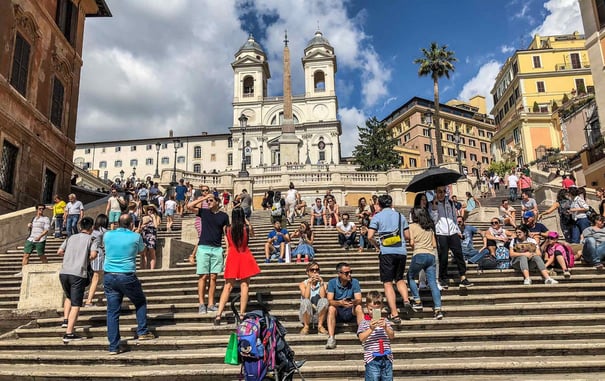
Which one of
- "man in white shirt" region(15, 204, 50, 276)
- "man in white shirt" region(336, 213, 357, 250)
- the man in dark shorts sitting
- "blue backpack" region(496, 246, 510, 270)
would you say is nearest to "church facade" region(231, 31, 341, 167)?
"man in white shirt" region(336, 213, 357, 250)

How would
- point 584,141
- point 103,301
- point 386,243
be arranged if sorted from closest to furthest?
point 386,243, point 103,301, point 584,141

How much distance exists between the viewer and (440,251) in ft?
26.7

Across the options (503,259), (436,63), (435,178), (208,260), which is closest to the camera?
(208,260)

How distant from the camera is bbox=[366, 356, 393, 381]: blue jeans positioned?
15.6 ft

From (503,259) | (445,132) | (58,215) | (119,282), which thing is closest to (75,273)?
(119,282)

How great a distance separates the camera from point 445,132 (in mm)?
84438

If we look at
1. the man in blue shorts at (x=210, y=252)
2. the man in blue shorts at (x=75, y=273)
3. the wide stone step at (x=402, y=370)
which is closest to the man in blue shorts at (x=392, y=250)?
the wide stone step at (x=402, y=370)

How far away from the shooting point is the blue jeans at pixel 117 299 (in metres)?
6.32

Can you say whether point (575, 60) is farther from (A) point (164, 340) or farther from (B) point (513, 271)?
(A) point (164, 340)

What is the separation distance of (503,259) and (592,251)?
1796mm

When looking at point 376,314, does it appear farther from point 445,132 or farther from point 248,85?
point 445,132

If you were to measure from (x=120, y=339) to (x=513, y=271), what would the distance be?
24.8 ft

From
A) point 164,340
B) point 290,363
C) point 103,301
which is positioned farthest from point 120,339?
point 290,363

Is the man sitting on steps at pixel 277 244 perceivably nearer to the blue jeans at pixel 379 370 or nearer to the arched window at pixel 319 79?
the blue jeans at pixel 379 370
